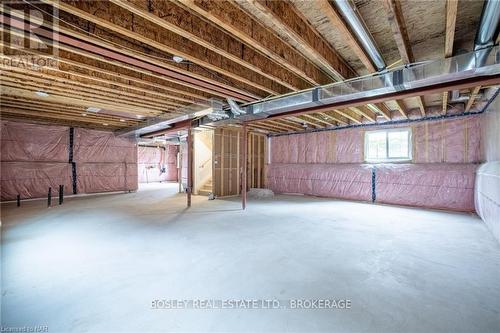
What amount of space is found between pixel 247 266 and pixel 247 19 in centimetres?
254

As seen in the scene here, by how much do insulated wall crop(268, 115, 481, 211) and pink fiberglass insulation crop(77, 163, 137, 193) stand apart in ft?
19.4

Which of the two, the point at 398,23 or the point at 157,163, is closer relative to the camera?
the point at 398,23

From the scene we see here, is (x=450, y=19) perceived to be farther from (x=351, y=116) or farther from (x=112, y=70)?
(x=351, y=116)

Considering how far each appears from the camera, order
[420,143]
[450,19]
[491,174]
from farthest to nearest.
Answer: [420,143]
[491,174]
[450,19]

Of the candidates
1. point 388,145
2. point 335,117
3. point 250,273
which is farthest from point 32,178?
point 388,145

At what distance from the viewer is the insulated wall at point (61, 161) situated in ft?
21.7

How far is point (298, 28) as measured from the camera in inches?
88.3

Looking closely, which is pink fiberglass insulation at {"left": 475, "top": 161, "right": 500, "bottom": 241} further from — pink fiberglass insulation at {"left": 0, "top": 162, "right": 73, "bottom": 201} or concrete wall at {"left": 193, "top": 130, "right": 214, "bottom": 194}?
pink fiberglass insulation at {"left": 0, "top": 162, "right": 73, "bottom": 201}

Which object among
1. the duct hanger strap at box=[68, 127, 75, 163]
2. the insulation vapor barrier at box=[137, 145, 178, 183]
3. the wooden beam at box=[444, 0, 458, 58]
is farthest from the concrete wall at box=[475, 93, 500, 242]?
the insulation vapor barrier at box=[137, 145, 178, 183]

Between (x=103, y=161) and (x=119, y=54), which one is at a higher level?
(x=119, y=54)

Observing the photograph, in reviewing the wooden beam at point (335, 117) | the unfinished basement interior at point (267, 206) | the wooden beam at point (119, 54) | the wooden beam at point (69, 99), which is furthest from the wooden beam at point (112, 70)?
the wooden beam at point (335, 117)

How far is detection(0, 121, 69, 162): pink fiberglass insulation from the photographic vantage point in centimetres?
655

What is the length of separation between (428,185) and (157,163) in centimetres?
1289

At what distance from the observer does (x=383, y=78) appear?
9.99ft
